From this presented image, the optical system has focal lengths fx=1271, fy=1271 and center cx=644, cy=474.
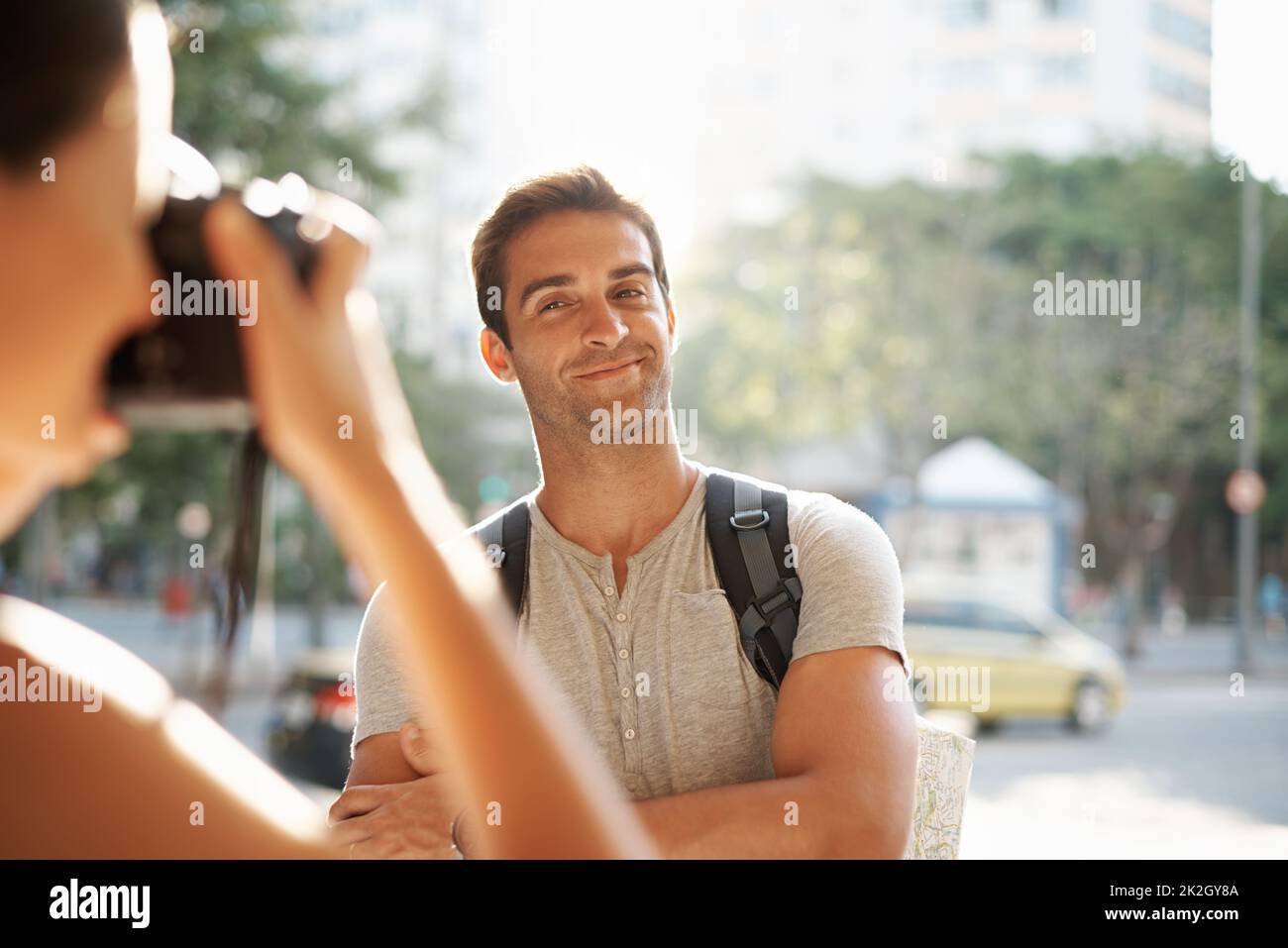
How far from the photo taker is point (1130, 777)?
1071cm

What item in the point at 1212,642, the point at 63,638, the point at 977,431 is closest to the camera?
the point at 63,638

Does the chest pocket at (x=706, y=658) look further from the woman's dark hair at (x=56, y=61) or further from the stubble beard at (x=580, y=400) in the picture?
the woman's dark hair at (x=56, y=61)

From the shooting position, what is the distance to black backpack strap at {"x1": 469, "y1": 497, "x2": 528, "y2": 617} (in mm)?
2123

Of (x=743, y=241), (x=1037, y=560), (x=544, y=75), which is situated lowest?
(x=1037, y=560)

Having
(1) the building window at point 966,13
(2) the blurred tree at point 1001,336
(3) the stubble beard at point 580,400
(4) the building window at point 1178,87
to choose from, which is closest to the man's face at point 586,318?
(3) the stubble beard at point 580,400

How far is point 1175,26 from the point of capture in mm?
43094

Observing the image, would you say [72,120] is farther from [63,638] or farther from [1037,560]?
[1037,560]

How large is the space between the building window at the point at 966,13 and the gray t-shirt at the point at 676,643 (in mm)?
50031

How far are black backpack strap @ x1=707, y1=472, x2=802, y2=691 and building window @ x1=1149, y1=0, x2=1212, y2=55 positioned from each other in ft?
151

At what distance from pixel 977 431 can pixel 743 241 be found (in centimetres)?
693

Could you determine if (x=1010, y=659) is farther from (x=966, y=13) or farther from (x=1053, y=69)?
(x=966, y=13)

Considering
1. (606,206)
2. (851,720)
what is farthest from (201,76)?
(851,720)

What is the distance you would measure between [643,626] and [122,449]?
1352 millimetres

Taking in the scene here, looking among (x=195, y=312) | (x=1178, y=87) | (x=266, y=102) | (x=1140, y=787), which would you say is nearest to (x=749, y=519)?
(x=195, y=312)
